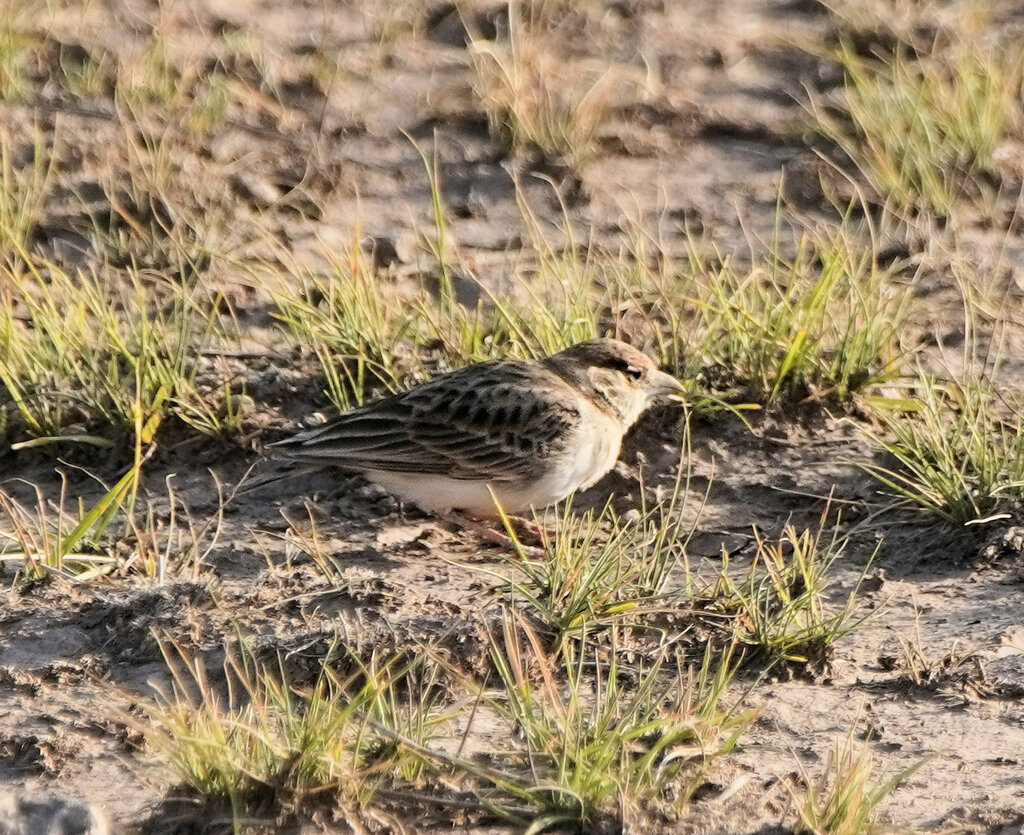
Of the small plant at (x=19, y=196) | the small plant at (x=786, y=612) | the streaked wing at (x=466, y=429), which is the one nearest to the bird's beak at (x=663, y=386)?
the streaked wing at (x=466, y=429)

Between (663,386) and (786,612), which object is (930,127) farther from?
(786,612)

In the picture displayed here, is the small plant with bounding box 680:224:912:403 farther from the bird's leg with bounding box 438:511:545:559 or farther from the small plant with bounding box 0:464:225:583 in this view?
the small plant with bounding box 0:464:225:583

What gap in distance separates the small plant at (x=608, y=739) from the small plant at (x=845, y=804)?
13.1 inches

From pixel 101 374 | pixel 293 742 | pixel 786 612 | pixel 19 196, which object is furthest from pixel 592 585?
pixel 19 196

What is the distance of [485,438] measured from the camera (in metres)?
6.69

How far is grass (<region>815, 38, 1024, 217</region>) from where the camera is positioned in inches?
327

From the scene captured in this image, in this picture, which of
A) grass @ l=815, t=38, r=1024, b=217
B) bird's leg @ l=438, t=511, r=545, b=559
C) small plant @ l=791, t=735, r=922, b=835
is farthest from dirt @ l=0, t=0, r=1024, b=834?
grass @ l=815, t=38, r=1024, b=217

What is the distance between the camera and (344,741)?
4.72 metres

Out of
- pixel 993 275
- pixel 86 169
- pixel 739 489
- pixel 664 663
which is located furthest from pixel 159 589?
pixel 993 275

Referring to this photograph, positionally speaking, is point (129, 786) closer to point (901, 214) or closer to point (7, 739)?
point (7, 739)

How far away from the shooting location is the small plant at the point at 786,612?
5402 mm

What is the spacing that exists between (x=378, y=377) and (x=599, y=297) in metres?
1.08

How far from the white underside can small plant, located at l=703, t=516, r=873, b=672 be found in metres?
1.01

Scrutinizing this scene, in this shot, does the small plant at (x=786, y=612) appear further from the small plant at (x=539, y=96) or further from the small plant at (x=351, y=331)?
the small plant at (x=539, y=96)
